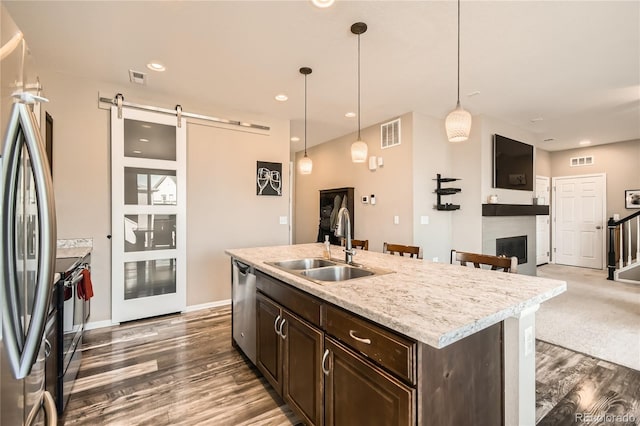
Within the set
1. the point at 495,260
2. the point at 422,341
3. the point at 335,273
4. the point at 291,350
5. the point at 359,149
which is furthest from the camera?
the point at 359,149

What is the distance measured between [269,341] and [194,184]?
261 cm

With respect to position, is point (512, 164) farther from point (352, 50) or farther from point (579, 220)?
point (352, 50)

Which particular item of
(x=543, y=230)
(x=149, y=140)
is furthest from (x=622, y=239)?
(x=149, y=140)

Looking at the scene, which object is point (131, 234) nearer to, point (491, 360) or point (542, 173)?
point (491, 360)

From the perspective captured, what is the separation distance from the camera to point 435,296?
1343mm

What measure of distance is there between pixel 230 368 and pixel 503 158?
490 cm

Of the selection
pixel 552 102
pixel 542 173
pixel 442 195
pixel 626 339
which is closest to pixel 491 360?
pixel 626 339

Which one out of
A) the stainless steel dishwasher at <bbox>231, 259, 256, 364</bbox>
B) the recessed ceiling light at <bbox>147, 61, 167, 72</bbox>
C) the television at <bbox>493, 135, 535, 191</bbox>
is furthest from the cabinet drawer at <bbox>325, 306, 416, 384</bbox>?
the television at <bbox>493, 135, 535, 191</bbox>

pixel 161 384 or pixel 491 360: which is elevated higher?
pixel 491 360

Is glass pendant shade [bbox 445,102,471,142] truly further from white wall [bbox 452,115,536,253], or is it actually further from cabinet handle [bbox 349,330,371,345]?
white wall [bbox 452,115,536,253]

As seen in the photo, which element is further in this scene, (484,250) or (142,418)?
(484,250)

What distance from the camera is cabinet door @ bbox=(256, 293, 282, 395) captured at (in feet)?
6.27

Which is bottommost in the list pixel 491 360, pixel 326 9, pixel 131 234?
pixel 491 360

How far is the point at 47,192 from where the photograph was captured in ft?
2.85
